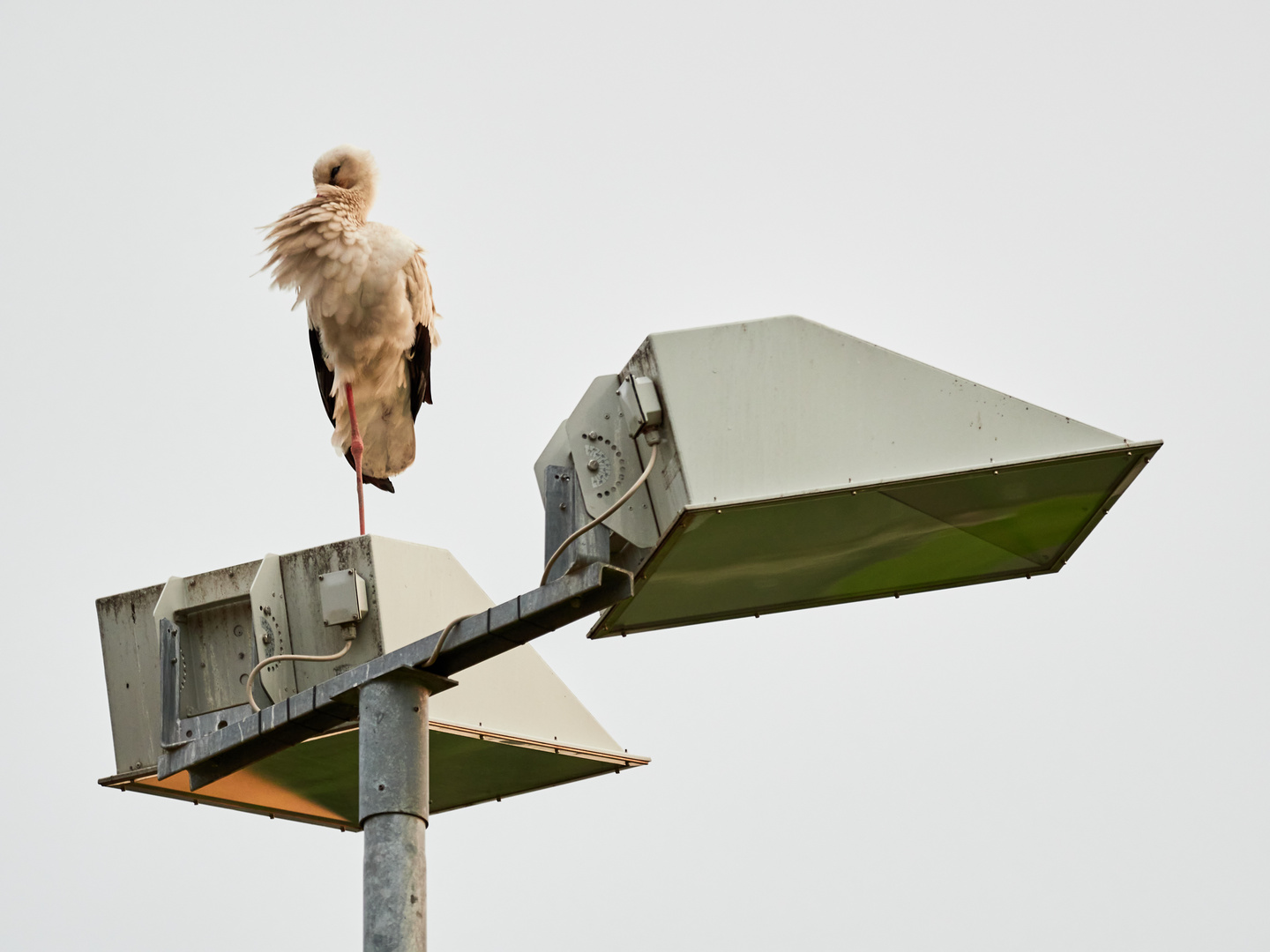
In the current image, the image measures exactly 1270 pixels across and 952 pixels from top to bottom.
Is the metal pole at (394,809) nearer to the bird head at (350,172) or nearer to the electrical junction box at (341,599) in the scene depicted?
the electrical junction box at (341,599)

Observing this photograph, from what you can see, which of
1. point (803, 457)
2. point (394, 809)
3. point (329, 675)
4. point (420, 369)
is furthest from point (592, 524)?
point (420, 369)

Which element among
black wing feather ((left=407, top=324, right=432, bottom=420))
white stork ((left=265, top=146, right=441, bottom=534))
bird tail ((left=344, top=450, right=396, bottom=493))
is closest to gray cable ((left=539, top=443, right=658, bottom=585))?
white stork ((left=265, top=146, right=441, bottom=534))

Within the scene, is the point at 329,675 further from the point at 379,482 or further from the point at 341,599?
the point at 379,482

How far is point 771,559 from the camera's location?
4.72 metres

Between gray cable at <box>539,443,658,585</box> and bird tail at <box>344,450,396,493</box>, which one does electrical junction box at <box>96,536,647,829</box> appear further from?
bird tail at <box>344,450,396,493</box>

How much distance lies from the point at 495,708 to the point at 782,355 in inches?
114

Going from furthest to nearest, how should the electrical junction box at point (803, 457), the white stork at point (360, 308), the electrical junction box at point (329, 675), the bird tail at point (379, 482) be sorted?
the bird tail at point (379, 482) → the white stork at point (360, 308) → the electrical junction box at point (329, 675) → the electrical junction box at point (803, 457)

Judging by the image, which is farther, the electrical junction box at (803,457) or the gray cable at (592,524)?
the electrical junction box at (803,457)

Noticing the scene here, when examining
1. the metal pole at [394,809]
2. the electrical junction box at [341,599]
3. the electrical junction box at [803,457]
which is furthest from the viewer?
the electrical junction box at [341,599]

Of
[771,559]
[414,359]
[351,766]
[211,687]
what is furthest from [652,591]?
[414,359]

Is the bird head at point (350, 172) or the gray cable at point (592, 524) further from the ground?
the bird head at point (350, 172)

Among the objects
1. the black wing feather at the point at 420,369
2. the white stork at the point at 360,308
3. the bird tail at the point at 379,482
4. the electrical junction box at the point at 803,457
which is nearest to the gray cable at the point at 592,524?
the electrical junction box at the point at 803,457

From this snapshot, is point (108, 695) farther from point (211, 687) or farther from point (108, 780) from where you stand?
point (211, 687)

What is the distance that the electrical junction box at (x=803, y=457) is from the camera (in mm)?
4426
